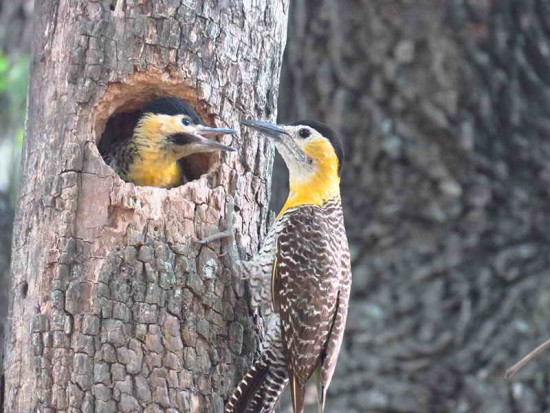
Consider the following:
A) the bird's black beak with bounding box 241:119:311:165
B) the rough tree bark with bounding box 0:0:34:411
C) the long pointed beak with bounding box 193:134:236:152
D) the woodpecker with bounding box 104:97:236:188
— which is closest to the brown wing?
the bird's black beak with bounding box 241:119:311:165

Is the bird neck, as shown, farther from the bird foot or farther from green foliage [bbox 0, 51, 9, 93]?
green foliage [bbox 0, 51, 9, 93]

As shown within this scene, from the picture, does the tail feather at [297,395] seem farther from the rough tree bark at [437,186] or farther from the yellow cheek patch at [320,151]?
the rough tree bark at [437,186]

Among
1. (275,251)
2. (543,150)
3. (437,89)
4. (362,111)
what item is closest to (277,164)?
(362,111)

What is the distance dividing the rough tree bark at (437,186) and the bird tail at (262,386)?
2.51 meters

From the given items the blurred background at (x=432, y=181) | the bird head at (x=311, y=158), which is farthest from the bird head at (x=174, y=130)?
the blurred background at (x=432, y=181)

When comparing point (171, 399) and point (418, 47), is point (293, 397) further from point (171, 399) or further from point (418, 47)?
point (418, 47)

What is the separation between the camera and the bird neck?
18.2 feet

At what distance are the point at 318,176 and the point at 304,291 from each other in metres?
0.83

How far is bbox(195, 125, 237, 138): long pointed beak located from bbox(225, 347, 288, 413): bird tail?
1060 millimetres

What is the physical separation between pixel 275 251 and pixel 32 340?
126 centimetres

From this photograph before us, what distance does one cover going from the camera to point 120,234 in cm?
462

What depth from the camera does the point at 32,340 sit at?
14.9 ft

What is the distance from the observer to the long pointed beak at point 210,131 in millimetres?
4984

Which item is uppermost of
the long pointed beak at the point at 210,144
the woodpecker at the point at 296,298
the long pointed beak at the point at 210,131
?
the long pointed beak at the point at 210,131
